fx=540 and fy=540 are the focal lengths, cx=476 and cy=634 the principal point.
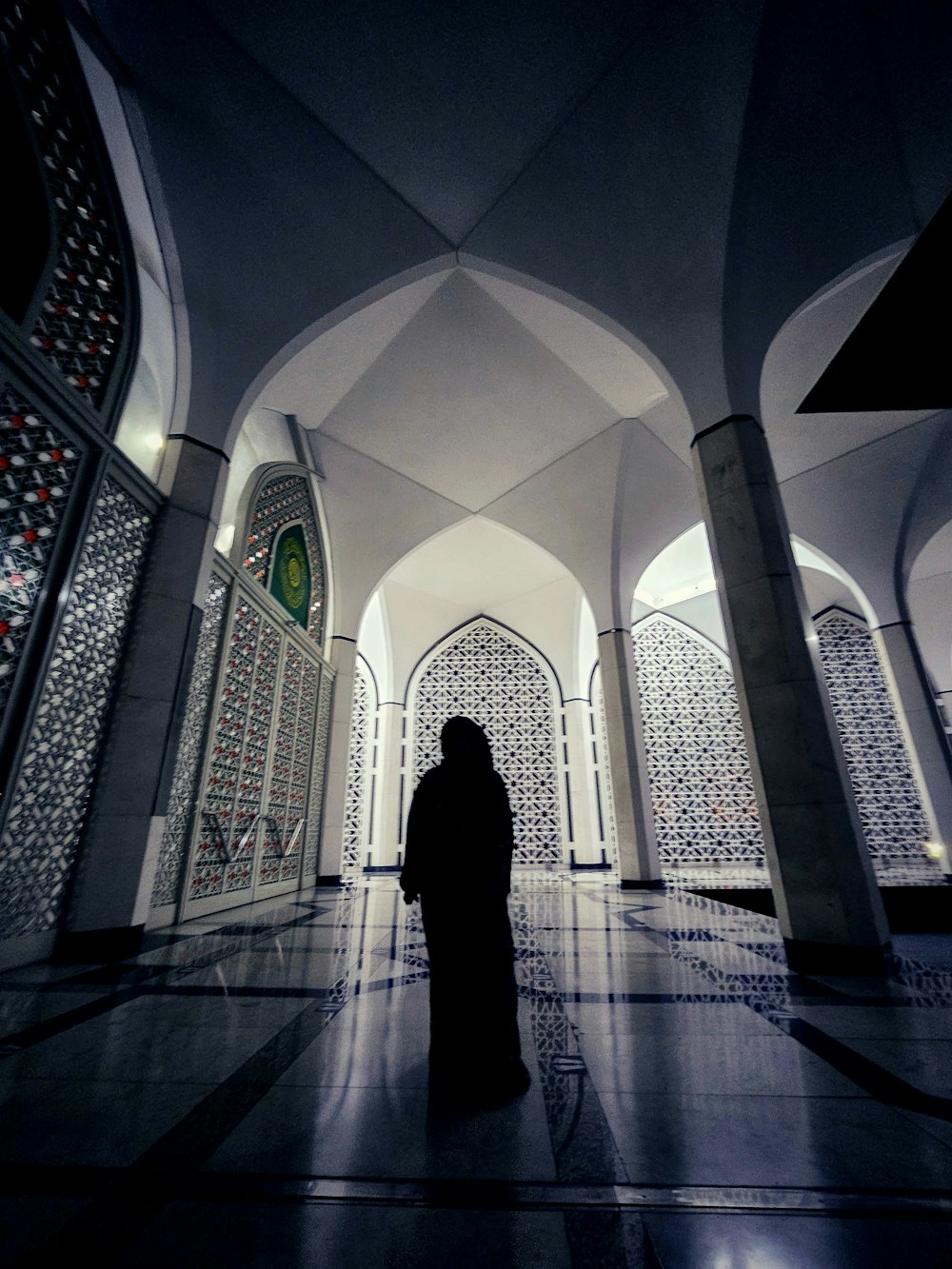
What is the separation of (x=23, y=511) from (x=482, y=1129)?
11.2 ft

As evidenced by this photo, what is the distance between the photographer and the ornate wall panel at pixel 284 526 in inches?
227

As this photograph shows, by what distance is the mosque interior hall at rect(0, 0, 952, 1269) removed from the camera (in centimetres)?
111

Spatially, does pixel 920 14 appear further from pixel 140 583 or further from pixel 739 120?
pixel 140 583

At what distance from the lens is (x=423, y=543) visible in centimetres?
825

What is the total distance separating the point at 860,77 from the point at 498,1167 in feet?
20.1

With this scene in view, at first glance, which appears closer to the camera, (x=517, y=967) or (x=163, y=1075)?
(x=163, y=1075)

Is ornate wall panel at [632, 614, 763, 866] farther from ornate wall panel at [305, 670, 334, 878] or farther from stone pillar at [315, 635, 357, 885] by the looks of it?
ornate wall panel at [305, 670, 334, 878]

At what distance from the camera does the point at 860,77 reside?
371cm

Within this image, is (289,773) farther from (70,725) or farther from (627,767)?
(627,767)

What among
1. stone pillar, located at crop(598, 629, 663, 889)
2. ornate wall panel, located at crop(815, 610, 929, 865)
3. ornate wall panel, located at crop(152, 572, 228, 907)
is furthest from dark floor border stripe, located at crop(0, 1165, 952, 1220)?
ornate wall panel, located at crop(815, 610, 929, 865)

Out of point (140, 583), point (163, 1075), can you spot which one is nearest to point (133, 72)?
point (140, 583)

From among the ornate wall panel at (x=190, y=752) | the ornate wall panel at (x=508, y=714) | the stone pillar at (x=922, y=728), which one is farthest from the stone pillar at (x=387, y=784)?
the stone pillar at (x=922, y=728)

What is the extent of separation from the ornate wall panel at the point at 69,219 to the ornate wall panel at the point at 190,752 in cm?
172

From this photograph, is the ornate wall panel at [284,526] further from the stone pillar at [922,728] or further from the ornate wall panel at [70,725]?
the stone pillar at [922,728]
